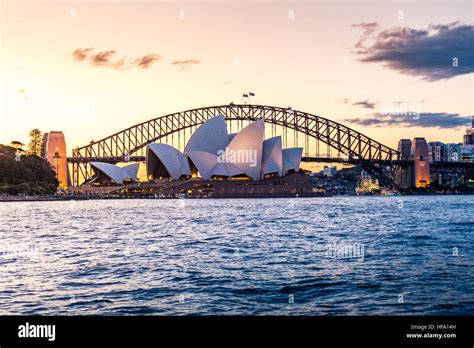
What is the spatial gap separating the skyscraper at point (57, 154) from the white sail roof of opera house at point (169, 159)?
82.2ft

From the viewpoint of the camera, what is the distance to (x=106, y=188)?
127 metres

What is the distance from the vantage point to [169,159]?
11712 centimetres

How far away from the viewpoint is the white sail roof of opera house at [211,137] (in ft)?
359

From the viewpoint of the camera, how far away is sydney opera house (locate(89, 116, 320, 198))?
362 feet

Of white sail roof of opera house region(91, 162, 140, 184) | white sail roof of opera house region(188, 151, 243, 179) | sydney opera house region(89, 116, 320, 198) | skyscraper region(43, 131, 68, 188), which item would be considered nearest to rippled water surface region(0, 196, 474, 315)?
sydney opera house region(89, 116, 320, 198)

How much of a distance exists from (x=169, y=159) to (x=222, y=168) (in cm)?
1088

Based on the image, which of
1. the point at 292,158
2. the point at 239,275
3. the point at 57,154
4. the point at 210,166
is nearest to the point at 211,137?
the point at 210,166

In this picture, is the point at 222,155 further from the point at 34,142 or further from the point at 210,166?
the point at 34,142

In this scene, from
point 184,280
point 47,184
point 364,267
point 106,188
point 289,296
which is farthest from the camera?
point 106,188

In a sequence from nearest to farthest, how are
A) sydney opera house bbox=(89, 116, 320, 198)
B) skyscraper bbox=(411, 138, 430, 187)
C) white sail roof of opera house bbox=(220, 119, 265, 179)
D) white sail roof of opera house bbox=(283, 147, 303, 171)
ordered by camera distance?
white sail roof of opera house bbox=(220, 119, 265, 179) → sydney opera house bbox=(89, 116, 320, 198) → white sail roof of opera house bbox=(283, 147, 303, 171) → skyscraper bbox=(411, 138, 430, 187)

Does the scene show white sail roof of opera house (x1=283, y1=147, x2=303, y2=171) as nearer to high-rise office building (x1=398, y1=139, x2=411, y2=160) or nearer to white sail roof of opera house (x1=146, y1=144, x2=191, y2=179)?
white sail roof of opera house (x1=146, y1=144, x2=191, y2=179)
